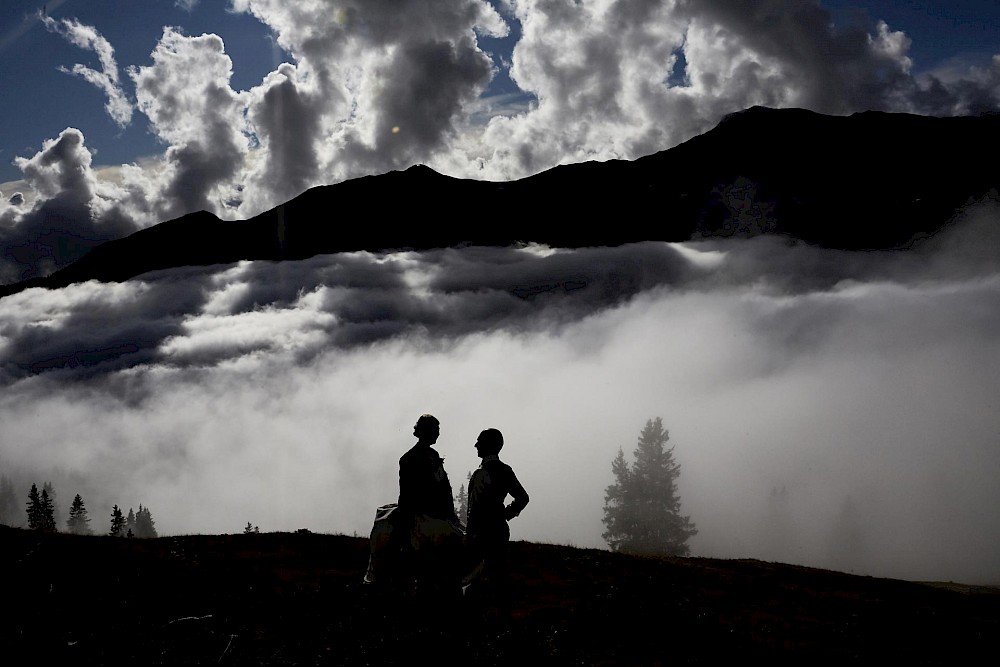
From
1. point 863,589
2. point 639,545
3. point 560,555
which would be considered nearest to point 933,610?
point 863,589

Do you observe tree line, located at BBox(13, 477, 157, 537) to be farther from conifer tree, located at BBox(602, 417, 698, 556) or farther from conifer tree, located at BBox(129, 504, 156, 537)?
conifer tree, located at BBox(602, 417, 698, 556)

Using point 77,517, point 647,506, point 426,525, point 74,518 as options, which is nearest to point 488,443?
point 426,525

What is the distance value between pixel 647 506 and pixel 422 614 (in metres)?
49.5

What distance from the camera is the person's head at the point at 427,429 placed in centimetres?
1009

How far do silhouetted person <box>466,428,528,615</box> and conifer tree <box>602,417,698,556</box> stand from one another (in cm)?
4665

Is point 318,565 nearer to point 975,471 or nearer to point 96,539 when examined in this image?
point 96,539

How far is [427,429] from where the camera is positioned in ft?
33.2

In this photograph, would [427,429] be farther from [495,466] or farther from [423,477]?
A: [495,466]

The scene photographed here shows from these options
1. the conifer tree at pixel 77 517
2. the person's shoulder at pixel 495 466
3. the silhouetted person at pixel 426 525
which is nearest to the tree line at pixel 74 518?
the conifer tree at pixel 77 517

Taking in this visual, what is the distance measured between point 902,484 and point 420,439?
17152 cm

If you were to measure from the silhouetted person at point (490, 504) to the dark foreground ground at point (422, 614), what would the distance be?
0.84m

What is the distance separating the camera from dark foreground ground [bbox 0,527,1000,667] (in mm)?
8836

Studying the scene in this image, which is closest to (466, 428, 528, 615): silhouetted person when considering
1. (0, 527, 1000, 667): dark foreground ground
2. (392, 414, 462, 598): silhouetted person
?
(392, 414, 462, 598): silhouetted person

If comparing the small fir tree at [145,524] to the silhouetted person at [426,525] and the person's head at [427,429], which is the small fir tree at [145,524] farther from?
the person's head at [427,429]
